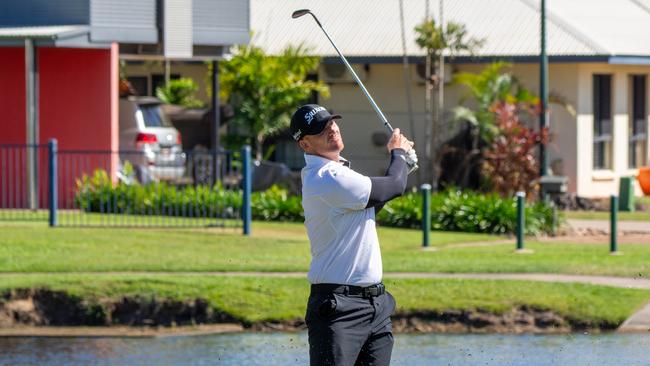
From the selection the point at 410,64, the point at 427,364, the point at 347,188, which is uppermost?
the point at 410,64

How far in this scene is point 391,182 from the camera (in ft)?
23.6

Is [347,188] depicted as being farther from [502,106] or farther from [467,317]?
[502,106]

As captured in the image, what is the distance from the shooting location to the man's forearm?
7.15 metres

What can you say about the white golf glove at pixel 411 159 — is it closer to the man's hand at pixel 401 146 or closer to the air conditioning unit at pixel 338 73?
the man's hand at pixel 401 146

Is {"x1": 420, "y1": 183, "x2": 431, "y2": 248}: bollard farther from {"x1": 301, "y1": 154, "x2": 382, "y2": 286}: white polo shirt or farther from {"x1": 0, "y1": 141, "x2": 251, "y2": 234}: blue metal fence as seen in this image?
{"x1": 301, "y1": 154, "x2": 382, "y2": 286}: white polo shirt

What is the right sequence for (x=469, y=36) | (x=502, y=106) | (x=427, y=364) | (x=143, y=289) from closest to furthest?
(x=427, y=364) → (x=143, y=289) → (x=502, y=106) → (x=469, y=36)

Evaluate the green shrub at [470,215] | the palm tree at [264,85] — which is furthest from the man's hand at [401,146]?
the palm tree at [264,85]

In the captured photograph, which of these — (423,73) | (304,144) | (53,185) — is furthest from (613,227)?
(423,73)

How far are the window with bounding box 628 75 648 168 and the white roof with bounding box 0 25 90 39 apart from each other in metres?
13.3

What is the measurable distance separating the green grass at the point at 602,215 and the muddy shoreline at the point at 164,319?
1275cm

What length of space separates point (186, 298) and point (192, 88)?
18776 mm

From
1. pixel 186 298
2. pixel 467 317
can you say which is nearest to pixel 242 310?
pixel 186 298

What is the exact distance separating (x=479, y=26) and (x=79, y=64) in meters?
9.93

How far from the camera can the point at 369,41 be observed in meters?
30.0
